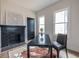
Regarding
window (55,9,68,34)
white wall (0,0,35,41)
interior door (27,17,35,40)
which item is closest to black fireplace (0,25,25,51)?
white wall (0,0,35,41)

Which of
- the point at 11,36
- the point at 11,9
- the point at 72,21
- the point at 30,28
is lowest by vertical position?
the point at 11,36

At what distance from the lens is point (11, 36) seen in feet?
16.8

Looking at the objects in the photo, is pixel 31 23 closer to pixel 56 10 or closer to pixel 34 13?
pixel 34 13

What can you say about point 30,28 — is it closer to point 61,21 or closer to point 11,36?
point 11,36

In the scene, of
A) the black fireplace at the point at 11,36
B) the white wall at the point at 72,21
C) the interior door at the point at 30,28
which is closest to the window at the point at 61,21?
the white wall at the point at 72,21

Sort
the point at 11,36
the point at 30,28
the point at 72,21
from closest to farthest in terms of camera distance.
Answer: the point at 72,21, the point at 11,36, the point at 30,28

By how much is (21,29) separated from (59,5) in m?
2.83

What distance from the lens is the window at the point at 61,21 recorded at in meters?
4.80

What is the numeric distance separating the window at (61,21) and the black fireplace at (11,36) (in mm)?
2261

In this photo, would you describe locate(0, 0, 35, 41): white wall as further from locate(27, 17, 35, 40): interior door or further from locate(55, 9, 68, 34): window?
locate(55, 9, 68, 34): window

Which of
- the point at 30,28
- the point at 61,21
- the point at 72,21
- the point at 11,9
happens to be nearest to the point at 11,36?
the point at 11,9

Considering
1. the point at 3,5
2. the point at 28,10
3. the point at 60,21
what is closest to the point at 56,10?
the point at 60,21

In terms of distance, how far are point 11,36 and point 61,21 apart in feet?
9.92

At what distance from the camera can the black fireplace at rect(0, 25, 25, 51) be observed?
4.58 meters
